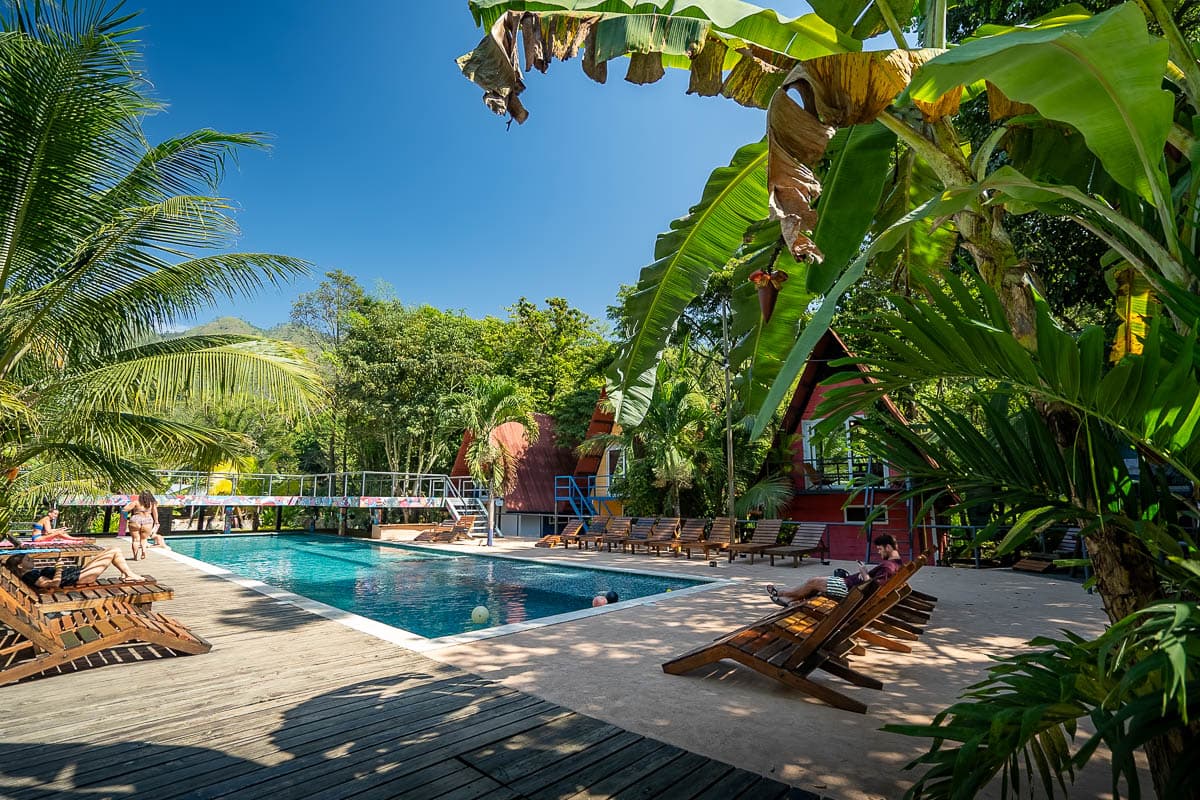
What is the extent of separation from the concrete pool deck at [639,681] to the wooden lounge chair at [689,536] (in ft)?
22.1

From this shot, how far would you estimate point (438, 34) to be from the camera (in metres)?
8.51

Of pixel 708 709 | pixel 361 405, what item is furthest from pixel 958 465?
pixel 361 405

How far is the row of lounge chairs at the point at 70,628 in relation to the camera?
450 centimetres

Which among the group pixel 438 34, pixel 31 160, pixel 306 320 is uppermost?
pixel 306 320

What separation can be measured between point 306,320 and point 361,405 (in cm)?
1469

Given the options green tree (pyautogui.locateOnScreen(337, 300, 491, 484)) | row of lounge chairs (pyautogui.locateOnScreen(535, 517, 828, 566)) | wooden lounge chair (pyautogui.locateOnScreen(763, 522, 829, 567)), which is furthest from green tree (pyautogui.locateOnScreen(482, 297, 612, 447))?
wooden lounge chair (pyautogui.locateOnScreen(763, 522, 829, 567))

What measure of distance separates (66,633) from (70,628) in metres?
0.10

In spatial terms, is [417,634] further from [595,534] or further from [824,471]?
[824,471]

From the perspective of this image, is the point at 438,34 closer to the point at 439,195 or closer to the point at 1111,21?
the point at 1111,21

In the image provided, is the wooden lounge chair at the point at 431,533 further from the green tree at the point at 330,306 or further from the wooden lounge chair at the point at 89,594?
the green tree at the point at 330,306

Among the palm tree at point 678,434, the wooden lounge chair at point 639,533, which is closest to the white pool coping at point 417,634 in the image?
the wooden lounge chair at point 639,533

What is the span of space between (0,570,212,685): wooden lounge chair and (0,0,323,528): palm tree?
107 centimetres

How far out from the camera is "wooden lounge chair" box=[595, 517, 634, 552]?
17.0 metres

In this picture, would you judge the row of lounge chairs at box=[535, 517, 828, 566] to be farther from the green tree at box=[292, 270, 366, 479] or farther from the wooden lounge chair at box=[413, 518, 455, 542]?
the green tree at box=[292, 270, 366, 479]
